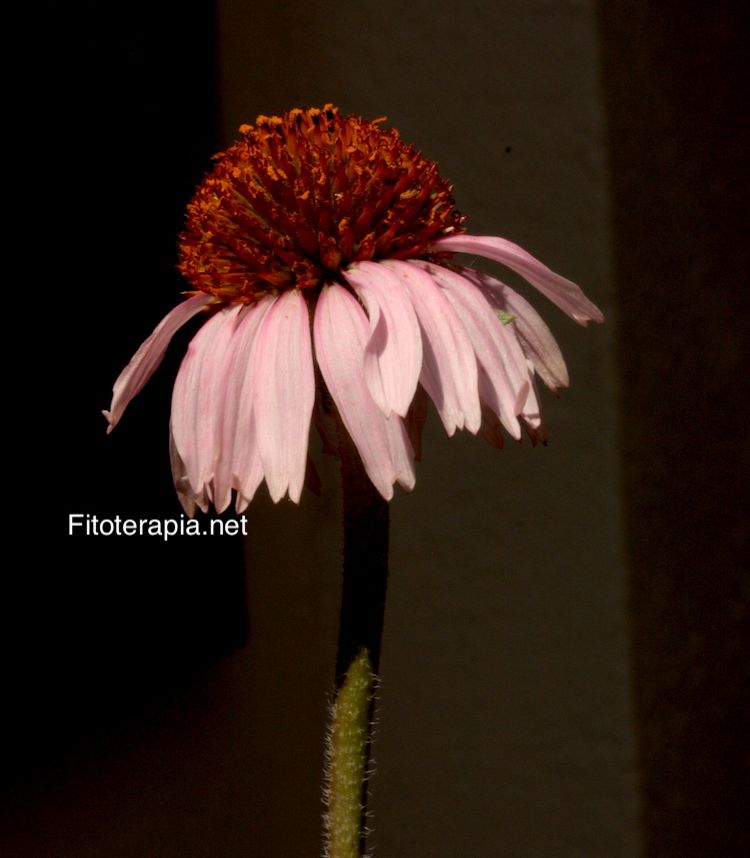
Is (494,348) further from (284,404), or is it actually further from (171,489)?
(171,489)

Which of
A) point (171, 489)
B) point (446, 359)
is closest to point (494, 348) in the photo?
point (446, 359)

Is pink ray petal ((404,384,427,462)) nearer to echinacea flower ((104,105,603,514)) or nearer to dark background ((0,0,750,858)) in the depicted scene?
echinacea flower ((104,105,603,514))

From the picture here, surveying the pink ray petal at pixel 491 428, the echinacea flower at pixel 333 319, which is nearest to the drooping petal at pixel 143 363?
the echinacea flower at pixel 333 319

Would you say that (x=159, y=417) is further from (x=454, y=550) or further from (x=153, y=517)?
(x=454, y=550)

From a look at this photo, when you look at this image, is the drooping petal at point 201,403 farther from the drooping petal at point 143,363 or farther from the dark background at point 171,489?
the dark background at point 171,489

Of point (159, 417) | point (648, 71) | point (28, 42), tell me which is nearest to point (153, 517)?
point (159, 417)

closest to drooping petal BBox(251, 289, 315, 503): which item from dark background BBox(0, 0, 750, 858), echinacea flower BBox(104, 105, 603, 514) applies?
echinacea flower BBox(104, 105, 603, 514)

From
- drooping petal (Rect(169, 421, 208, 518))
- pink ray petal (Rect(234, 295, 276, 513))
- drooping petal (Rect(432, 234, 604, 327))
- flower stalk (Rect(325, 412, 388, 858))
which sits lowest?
flower stalk (Rect(325, 412, 388, 858))
